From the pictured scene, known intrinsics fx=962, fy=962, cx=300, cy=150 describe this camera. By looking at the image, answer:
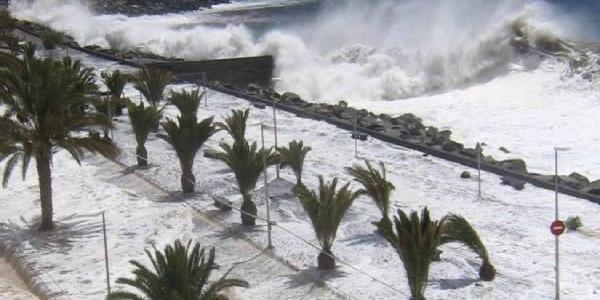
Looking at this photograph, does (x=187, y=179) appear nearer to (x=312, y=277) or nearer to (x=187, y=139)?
(x=187, y=139)

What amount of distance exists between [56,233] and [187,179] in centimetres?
293

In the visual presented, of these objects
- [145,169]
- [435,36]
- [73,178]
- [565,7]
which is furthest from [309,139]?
[565,7]

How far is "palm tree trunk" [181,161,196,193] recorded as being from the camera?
18.5 meters

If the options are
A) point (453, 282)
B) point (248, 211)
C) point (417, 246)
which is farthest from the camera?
point (248, 211)

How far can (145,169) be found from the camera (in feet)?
67.5

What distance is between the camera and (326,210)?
14109 mm

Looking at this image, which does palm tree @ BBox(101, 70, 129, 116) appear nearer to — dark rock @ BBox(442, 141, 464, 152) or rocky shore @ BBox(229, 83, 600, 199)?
rocky shore @ BBox(229, 83, 600, 199)

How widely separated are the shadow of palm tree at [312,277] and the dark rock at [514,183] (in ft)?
19.3

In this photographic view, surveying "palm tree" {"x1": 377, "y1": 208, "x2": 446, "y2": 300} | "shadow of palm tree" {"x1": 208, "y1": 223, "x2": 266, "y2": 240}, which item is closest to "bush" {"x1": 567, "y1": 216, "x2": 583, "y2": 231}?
"palm tree" {"x1": 377, "y1": 208, "x2": 446, "y2": 300}

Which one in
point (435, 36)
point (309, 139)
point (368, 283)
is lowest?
point (368, 283)

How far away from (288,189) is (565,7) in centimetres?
5671

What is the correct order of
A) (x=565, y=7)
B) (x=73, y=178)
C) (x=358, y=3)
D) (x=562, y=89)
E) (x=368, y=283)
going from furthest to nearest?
1. (x=358, y=3)
2. (x=565, y=7)
3. (x=562, y=89)
4. (x=73, y=178)
5. (x=368, y=283)

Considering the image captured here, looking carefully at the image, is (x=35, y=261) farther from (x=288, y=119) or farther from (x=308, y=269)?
(x=288, y=119)

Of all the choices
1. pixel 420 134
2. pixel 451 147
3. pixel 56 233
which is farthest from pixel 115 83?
pixel 56 233
